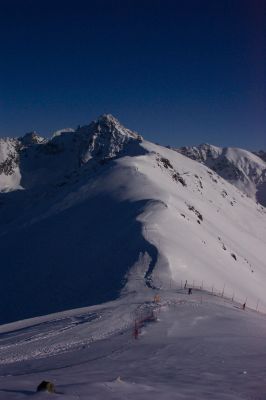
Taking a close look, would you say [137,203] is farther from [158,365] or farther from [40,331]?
[158,365]

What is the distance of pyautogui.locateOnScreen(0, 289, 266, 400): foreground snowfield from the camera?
9.46 metres

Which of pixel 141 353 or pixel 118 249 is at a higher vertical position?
pixel 118 249

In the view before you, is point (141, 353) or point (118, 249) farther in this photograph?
point (118, 249)

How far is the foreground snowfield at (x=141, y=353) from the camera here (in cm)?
946

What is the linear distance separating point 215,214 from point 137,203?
2454cm

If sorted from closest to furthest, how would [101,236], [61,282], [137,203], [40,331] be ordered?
[40,331] → [61,282] → [101,236] → [137,203]

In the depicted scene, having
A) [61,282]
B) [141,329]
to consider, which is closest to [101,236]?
[61,282]

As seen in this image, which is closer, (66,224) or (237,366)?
(237,366)

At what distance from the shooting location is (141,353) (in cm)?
1455

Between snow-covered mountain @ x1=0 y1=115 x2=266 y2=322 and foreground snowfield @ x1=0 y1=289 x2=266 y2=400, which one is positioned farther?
snow-covered mountain @ x1=0 y1=115 x2=266 y2=322

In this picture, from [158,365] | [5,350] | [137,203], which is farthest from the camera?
[137,203]

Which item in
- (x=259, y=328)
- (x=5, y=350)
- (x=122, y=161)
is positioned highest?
(x=122, y=161)

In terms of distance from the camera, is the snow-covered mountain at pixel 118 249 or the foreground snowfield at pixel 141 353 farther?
the snow-covered mountain at pixel 118 249

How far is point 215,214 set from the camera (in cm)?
7475
